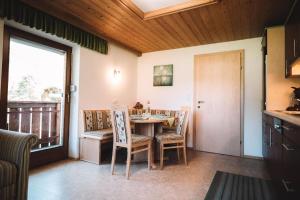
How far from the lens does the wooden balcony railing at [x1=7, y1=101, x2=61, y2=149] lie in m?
2.64

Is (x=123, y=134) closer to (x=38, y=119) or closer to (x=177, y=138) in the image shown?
(x=177, y=138)

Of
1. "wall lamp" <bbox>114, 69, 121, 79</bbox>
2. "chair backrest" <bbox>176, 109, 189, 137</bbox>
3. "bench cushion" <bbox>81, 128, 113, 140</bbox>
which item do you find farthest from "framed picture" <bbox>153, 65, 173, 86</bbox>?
"bench cushion" <bbox>81, 128, 113, 140</bbox>

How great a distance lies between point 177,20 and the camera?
9.52 feet

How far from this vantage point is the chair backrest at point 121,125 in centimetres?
247

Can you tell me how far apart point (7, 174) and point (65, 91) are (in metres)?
1.96

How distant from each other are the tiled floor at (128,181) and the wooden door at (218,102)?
617mm

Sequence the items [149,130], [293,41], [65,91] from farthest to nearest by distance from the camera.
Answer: [65,91]
[149,130]
[293,41]

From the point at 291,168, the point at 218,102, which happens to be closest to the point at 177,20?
the point at 218,102

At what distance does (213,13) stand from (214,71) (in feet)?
4.96

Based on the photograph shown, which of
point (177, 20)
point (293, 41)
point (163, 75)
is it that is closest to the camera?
point (293, 41)

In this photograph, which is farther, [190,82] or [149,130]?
[190,82]

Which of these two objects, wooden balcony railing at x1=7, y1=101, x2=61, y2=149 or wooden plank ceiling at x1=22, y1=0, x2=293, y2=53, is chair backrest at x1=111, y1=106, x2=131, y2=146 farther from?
wooden plank ceiling at x1=22, y1=0, x2=293, y2=53

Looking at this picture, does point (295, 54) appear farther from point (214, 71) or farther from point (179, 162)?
point (179, 162)

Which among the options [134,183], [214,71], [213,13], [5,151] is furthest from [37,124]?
[214,71]
